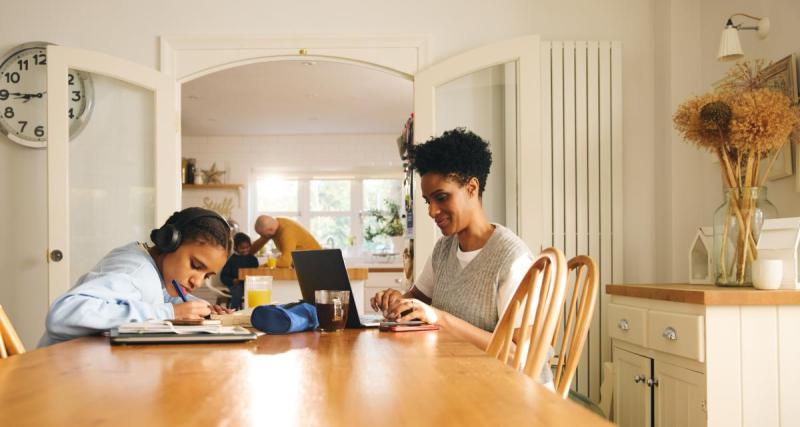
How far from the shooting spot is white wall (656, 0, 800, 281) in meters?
3.84

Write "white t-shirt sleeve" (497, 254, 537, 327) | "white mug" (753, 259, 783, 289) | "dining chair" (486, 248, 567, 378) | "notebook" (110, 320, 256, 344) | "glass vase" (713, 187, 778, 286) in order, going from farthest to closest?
"glass vase" (713, 187, 778, 286) < "white mug" (753, 259, 783, 289) < "white t-shirt sleeve" (497, 254, 537, 327) < "notebook" (110, 320, 256, 344) < "dining chair" (486, 248, 567, 378)

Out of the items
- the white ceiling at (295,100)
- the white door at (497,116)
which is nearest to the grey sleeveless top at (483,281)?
the white door at (497,116)

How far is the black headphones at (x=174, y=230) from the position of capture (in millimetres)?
2107

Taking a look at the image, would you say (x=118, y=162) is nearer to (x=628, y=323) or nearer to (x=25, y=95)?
(x=25, y=95)

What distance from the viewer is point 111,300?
1.76 metres

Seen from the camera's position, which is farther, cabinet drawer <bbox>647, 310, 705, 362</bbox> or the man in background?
the man in background

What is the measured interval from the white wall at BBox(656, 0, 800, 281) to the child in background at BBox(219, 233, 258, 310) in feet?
13.9

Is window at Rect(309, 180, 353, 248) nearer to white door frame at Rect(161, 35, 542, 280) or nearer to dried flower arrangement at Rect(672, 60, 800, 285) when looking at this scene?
white door frame at Rect(161, 35, 542, 280)

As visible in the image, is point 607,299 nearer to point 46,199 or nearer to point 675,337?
point 675,337

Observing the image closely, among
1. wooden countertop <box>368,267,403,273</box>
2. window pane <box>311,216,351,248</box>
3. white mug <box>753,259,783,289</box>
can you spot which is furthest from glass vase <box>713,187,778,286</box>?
window pane <box>311,216,351,248</box>

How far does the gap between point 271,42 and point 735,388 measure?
2881 millimetres

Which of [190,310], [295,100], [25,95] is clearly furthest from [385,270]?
[190,310]

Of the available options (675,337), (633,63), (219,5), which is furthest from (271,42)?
(675,337)

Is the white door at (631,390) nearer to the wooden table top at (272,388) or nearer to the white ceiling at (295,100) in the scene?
the wooden table top at (272,388)
